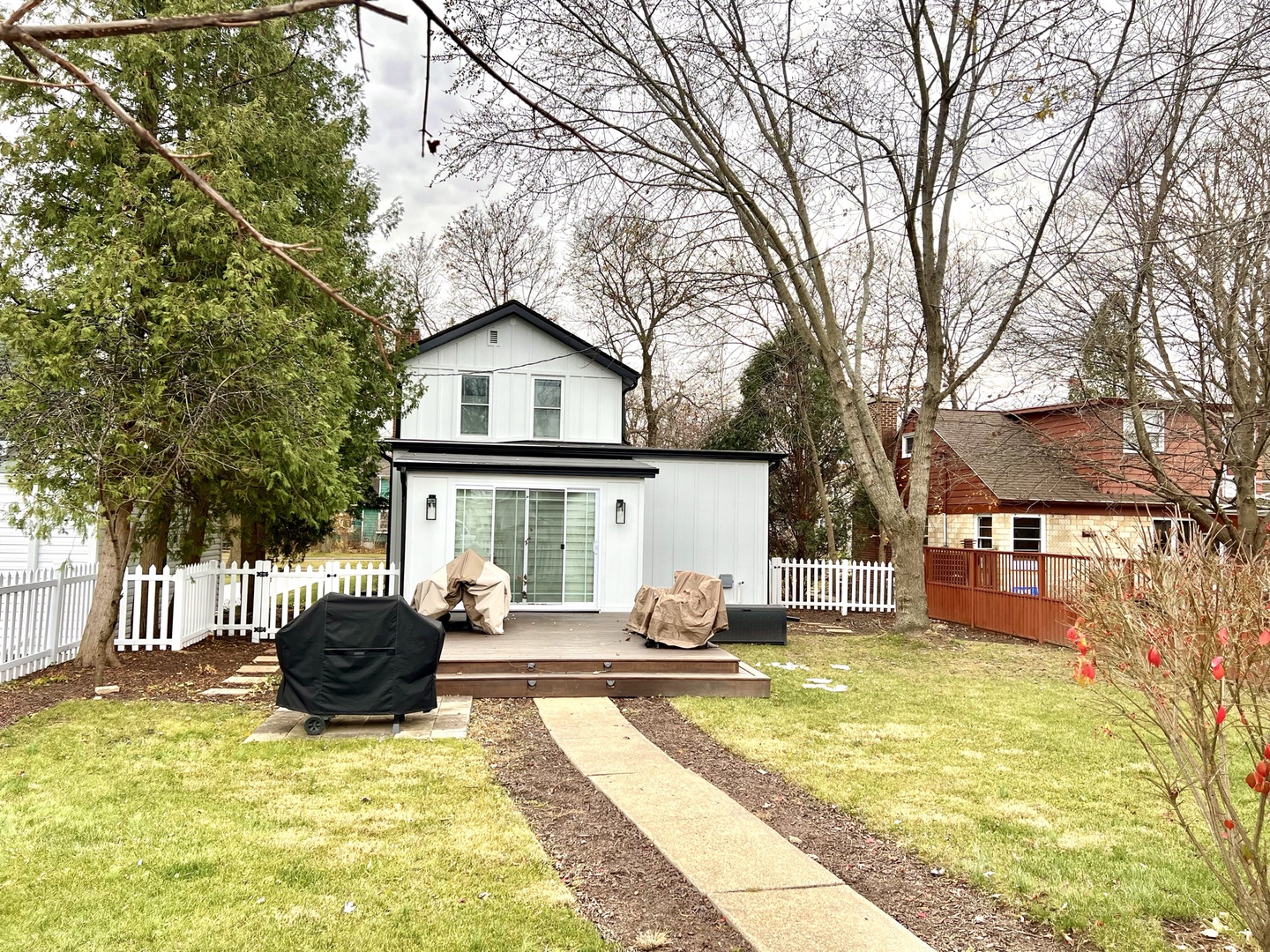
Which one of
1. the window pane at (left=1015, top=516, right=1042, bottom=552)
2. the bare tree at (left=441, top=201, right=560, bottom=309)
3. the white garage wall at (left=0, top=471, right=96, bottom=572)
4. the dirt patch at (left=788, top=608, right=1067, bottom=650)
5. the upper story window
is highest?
the bare tree at (left=441, top=201, right=560, bottom=309)

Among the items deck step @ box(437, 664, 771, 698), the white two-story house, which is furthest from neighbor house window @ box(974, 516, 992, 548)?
deck step @ box(437, 664, 771, 698)

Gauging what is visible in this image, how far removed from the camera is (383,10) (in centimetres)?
140

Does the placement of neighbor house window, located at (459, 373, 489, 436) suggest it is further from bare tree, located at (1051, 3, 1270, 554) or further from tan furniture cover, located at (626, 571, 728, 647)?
bare tree, located at (1051, 3, 1270, 554)

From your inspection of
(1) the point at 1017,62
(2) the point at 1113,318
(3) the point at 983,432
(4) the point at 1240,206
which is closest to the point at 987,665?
(2) the point at 1113,318

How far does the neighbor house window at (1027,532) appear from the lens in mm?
22172

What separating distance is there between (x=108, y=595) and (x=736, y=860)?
8.74 m

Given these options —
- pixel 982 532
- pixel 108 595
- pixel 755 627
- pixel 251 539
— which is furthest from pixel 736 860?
pixel 982 532

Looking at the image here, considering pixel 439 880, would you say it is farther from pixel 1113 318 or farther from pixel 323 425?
pixel 1113 318

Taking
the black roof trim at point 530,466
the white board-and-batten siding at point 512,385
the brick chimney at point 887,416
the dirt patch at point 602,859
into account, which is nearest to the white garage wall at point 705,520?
the black roof trim at point 530,466

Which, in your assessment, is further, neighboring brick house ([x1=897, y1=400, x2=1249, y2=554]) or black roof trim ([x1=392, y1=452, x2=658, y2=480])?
neighboring brick house ([x1=897, y1=400, x2=1249, y2=554])

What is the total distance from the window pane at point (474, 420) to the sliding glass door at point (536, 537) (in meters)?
4.04

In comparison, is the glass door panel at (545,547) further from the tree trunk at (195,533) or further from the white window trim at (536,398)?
the tree trunk at (195,533)

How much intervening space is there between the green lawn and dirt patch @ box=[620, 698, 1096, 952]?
0.16m

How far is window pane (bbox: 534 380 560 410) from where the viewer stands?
17547mm
